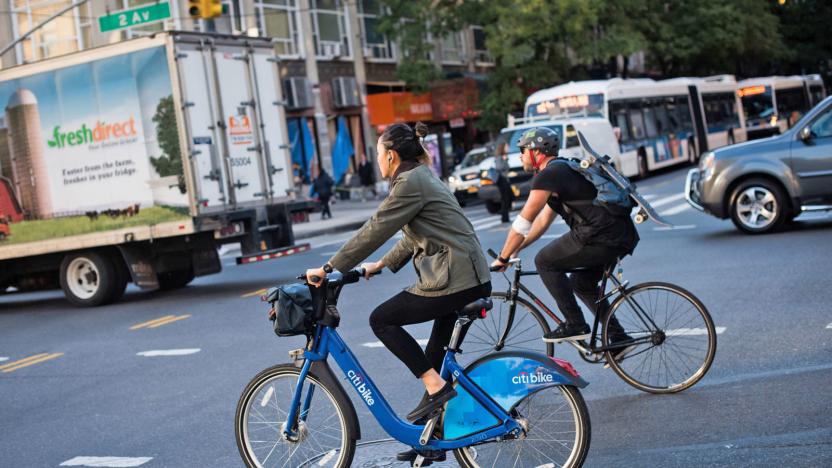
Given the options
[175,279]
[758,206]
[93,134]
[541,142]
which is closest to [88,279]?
[175,279]

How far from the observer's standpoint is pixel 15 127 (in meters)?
16.4

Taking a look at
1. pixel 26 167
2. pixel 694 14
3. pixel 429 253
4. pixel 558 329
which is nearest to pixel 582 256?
pixel 558 329

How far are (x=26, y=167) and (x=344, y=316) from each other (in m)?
6.59

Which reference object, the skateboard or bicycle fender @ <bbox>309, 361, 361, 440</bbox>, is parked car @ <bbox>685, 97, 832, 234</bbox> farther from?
bicycle fender @ <bbox>309, 361, 361, 440</bbox>

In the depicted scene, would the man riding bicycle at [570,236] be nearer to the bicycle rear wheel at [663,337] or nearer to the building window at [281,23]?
the bicycle rear wheel at [663,337]

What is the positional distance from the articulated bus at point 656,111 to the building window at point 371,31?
1036cm

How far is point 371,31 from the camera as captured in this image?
44.9 metres

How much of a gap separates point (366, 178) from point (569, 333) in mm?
35045

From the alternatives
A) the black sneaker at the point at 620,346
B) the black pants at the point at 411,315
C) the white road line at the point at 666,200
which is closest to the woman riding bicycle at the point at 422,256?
the black pants at the point at 411,315

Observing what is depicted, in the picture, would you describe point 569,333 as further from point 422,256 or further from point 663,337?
point 422,256

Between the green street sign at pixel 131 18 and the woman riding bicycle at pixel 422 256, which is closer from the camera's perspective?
the woman riding bicycle at pixel 422 256

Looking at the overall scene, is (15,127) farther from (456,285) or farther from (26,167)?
(456,285)

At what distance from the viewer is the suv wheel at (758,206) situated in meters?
15.2

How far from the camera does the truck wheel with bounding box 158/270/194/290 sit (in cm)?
1742
